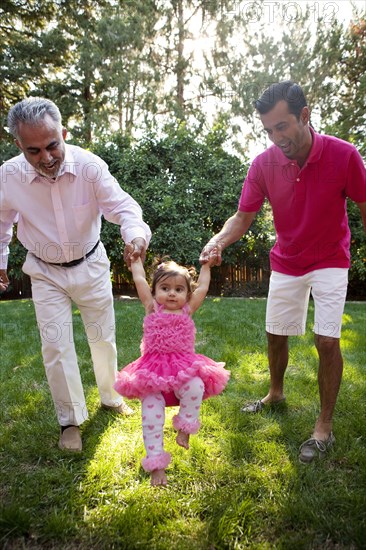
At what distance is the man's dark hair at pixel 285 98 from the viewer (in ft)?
8.73

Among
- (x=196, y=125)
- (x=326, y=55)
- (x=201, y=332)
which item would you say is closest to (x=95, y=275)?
(x=201, y=332)

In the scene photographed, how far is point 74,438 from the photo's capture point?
282 cm

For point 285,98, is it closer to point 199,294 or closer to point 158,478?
point 199,294

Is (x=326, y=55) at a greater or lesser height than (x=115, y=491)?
greater

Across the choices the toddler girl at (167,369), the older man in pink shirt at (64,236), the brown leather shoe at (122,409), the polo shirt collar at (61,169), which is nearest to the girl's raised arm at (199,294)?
the toddler girl at (167,369)

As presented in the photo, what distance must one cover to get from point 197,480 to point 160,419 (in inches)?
17.2

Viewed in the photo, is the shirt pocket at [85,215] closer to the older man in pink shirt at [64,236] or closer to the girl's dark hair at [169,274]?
the older man in pink shirt at [64,236]

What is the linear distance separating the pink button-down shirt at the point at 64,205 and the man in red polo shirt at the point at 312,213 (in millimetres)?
656

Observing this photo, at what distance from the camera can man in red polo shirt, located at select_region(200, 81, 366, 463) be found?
271 centimetres

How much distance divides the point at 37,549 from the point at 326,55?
52.9ft

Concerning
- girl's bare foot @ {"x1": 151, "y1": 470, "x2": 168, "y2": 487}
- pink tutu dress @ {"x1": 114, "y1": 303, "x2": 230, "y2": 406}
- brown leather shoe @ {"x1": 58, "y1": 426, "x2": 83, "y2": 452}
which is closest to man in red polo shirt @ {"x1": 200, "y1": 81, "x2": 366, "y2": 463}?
pink tutu dress @ {"x1": 114, "y1": 303, "x2": 230, "y2": 406}

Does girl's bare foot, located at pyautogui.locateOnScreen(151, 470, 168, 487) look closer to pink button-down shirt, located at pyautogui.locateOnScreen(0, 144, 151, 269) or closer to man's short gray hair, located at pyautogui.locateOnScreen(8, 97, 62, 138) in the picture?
pink button-down shirt, located at pyautogui.locateOnScreen(0, 144, 151, 269)

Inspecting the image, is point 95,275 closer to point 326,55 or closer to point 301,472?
point 301,472

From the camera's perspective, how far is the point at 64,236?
111 inches
